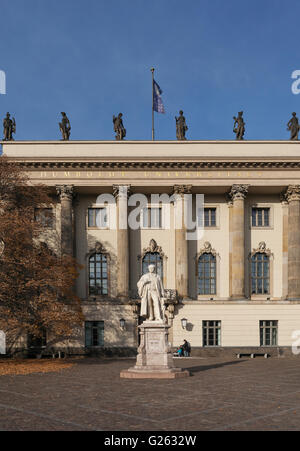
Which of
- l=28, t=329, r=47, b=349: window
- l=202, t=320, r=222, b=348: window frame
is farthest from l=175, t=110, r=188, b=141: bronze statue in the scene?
l=28, t=329, r=47, b=349: window

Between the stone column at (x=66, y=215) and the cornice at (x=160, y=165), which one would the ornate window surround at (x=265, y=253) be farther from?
the stone column at (x=66, y=215)

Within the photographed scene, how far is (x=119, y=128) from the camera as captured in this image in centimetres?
4550

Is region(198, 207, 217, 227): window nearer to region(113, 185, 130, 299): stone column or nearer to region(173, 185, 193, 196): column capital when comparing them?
region(173, 185, 193, 196): column capital

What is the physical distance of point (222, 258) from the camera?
4434 centimetres

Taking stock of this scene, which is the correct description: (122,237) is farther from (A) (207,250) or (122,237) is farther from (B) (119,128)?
(B) (119,128)

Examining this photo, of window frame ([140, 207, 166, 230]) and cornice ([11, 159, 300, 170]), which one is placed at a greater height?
cornice ([11, 159, 300, 170])

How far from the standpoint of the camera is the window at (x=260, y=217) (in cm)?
4491

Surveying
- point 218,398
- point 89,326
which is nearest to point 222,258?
point 89,326

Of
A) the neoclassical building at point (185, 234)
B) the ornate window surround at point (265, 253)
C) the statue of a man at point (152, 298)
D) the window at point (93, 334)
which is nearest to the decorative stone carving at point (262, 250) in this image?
the ornate window surround at point (265, 253)

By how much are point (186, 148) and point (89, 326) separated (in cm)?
1794

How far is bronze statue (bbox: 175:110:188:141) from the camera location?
45188 millimetres

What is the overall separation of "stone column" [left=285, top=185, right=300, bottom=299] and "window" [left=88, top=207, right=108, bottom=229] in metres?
16.5

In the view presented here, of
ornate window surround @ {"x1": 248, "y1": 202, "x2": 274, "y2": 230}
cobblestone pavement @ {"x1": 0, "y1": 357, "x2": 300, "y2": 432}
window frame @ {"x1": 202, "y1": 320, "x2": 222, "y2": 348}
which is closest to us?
cobblestone pavement @ {"x1": 0, "y1": 357, "x2": 300, "y2": 432}

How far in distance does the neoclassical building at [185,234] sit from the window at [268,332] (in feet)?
0.28
